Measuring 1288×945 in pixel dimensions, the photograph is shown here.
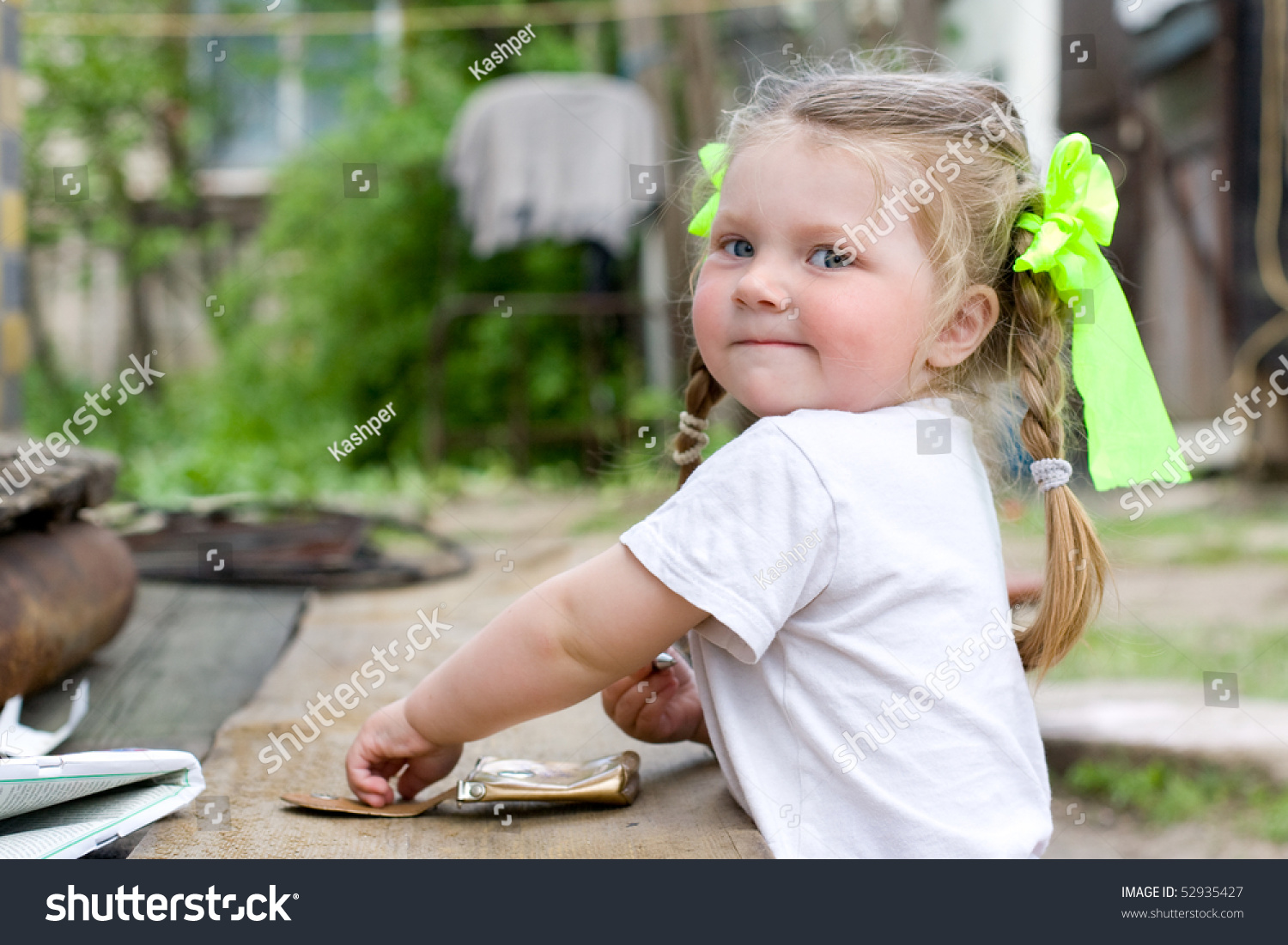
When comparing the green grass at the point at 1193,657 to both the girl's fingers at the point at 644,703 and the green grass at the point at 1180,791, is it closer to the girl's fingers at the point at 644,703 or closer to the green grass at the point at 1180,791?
the green grass at the point at 1180,791

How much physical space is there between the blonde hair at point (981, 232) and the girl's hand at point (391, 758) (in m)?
0.51

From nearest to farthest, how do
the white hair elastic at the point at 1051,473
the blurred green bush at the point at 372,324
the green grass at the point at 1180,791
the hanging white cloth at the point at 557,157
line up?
the white hair elastic at the point at 1051,473
the green grass at the point at 1180,791
the hanging white cloth at the point at 557,157
the blurred green bush at the point at 372,324

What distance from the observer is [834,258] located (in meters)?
0.90

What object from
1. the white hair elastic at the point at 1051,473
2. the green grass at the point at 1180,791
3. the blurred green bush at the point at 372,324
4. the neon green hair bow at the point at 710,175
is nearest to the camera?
Answer: the white hair elastic at the point at 1051,473

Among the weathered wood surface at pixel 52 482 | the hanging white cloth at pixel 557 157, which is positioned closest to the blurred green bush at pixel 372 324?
the hanging white cloth at pixel 557 157

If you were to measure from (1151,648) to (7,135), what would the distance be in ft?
9.28

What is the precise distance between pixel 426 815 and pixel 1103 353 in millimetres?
727

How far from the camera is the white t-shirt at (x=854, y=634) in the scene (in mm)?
836

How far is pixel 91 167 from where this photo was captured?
20.1 ft

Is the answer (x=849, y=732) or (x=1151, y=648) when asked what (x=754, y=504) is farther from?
(x=1151, y=648)

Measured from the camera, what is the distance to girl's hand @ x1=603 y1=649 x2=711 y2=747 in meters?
1.13

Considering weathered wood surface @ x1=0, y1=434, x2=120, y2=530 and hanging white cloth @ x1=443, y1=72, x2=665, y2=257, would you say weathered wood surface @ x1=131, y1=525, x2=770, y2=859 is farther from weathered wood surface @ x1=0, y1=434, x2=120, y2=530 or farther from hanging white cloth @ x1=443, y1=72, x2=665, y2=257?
hanging white cloth @ x1=443, y1=72, x2=665, y2=257

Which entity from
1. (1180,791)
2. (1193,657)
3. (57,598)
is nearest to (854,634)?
(57,598)

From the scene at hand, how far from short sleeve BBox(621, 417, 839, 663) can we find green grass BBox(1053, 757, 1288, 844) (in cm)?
139
